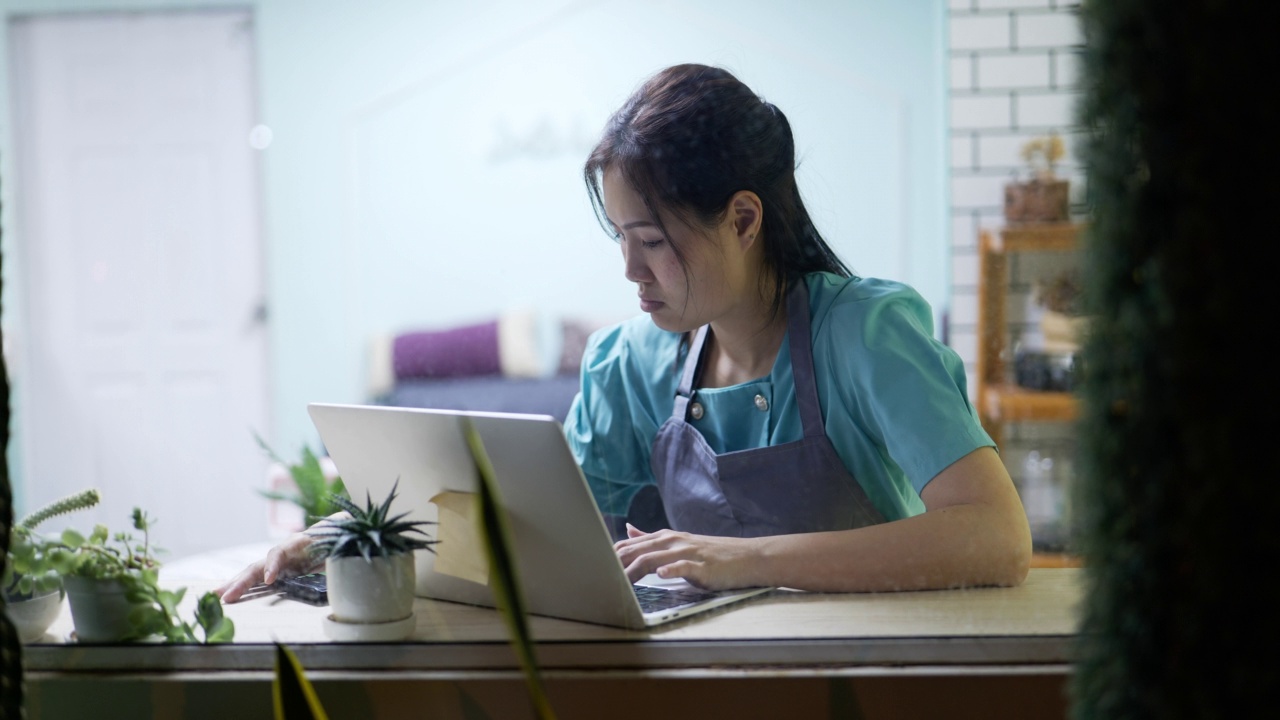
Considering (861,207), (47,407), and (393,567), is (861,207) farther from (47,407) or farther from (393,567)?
(47,407)

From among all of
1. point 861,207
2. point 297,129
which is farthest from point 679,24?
point 297,129

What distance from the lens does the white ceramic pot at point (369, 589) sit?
67 cm

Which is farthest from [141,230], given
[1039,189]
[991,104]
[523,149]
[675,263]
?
[1039,189]

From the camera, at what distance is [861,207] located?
864 mm

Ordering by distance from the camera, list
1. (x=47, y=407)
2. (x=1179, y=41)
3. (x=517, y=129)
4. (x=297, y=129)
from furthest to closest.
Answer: (x=297, y=129), (x=47, y=407), (x=517, y=129), (x=1179, y=41)

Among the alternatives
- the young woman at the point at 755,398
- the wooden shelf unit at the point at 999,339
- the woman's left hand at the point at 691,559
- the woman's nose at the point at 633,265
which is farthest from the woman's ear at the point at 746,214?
the woman's left hand at the point at 691,559

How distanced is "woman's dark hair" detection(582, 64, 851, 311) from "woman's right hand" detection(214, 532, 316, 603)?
367 millimetres

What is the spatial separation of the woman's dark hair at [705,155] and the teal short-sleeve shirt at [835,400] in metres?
0.06

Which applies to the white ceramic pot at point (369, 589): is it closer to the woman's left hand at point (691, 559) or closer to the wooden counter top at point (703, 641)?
the wooden counter top at point (703, 641)

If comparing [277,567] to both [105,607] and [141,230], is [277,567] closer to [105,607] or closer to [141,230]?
[105,607]

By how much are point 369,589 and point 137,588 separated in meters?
0.16

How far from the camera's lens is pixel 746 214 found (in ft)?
3.14

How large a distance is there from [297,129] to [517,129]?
3.55ft

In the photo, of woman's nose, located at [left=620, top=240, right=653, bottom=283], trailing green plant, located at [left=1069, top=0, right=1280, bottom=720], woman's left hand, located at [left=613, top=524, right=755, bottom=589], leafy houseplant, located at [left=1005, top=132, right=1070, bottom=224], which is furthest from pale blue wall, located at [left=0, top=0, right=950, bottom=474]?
trailing green plant, located at [left=1069, top=0, right=1280, bottom=720]
